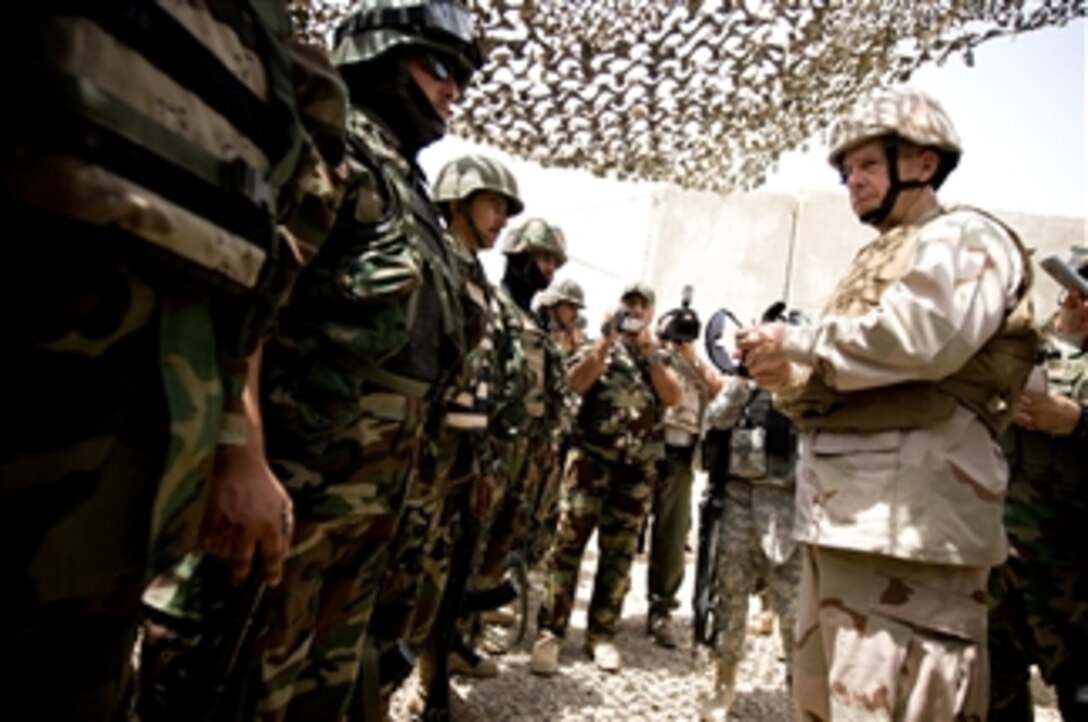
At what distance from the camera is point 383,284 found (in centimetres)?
174

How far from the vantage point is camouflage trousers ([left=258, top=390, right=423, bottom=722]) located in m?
1.73

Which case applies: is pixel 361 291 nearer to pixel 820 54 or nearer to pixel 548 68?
pixel 548 68

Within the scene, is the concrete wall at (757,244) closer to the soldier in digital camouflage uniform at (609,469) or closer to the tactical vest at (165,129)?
the soldier in digital camouflage uniform at (609,469)

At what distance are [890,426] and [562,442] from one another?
3.61m

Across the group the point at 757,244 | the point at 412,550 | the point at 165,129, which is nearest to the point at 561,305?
the point at 412,550

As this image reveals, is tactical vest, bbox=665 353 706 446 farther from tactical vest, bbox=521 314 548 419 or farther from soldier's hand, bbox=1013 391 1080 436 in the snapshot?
soldier's hand, bbox=1013 391 1080 436

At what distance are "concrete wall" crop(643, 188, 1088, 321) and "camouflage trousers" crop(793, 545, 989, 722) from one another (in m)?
12.3

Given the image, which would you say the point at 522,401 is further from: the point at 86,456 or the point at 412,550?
the point at 86,456

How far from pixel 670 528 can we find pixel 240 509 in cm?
492

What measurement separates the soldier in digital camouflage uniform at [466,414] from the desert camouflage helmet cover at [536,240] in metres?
0.93

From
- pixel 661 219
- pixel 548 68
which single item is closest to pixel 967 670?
pixel 548 68

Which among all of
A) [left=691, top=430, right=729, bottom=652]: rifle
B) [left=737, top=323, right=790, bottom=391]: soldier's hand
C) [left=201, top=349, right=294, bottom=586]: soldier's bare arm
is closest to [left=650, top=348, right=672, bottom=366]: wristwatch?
[left=691, top=430, right=729, bottom=652]: rifle

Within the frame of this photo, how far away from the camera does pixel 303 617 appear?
178 cm

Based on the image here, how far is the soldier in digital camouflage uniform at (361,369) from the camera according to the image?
1725mm
